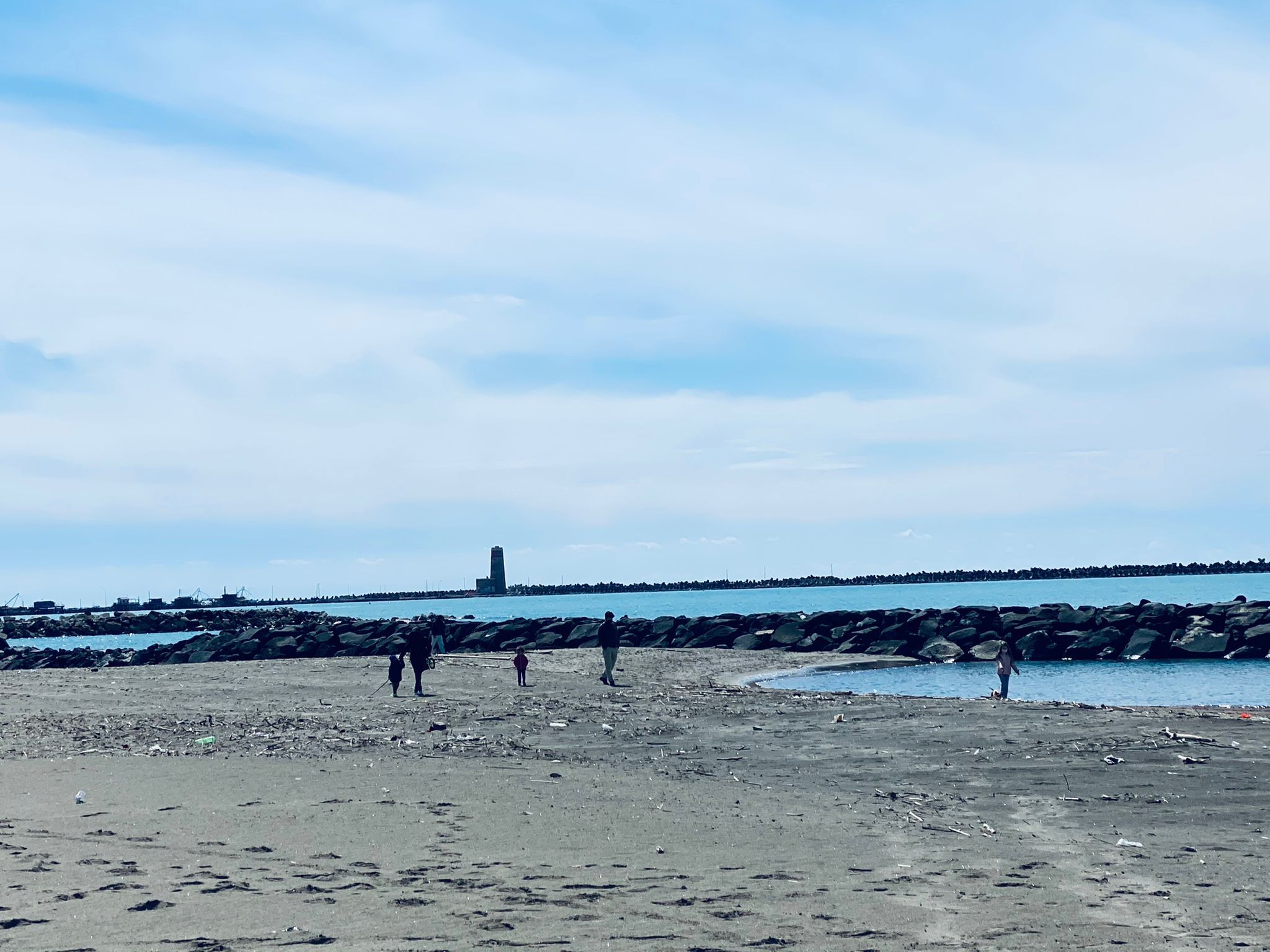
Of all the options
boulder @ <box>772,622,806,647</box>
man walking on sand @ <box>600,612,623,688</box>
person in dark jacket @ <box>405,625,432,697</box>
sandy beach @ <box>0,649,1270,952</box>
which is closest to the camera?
sandy beach @ <box>0,649,1270,952</box>

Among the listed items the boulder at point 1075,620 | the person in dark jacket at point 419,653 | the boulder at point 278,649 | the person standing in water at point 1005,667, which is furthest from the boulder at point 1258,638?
the boulder at point 278,649

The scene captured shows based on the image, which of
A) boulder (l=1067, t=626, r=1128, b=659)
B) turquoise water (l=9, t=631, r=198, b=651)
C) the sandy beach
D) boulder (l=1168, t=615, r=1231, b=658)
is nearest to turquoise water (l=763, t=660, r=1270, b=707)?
boulder (l=1168, t=615, r=1231, b=658)

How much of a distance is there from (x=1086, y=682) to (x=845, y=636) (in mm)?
12455

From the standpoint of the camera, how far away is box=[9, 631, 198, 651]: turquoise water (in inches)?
3418

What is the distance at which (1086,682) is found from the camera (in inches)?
1403

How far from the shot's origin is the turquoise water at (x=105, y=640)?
86812 millimetres

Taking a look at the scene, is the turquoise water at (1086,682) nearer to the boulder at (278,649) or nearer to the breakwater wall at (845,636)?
the breakwater wall at (845,636)

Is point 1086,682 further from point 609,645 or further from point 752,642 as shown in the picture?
point 609,645

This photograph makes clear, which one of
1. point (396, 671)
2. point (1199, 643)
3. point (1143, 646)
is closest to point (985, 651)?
point (1143, 646)

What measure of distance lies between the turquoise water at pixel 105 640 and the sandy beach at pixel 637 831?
72.2 meters

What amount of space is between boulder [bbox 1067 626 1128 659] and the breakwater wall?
0.13ft

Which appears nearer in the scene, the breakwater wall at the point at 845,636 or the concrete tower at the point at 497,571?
the breakwater wall at the point at 845,636

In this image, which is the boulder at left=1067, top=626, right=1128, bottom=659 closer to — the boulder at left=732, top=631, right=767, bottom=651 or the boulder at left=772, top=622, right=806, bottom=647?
the boulder at left=772, top=622, right=806, bottom=647

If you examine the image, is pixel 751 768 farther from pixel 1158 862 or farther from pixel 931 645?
pixel 931 645
